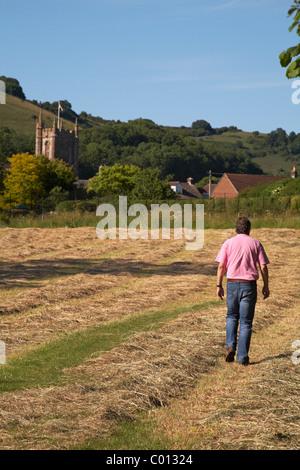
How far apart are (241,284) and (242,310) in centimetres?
37

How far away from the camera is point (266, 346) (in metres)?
9.89

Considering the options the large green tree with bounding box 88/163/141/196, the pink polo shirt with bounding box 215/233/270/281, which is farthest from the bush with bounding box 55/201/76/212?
the large green tree with bounding box 88/163/141/196

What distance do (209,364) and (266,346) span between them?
158 cm

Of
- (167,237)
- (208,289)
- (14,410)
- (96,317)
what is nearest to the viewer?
(14,410)

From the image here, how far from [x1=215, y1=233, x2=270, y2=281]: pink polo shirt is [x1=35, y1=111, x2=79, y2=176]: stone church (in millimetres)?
158114

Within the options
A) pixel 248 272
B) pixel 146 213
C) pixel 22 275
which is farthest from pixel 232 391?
pixel 146 213

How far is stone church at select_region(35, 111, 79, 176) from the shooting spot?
6511 inches

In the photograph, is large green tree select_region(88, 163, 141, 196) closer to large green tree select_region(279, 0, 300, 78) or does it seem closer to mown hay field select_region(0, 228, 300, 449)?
mown hay field select_region(0, 228, 300, 449)

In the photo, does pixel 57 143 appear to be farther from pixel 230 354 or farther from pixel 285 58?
pixel 285 58

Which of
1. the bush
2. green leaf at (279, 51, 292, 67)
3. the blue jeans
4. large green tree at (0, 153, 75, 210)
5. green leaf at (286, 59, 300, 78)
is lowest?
the blue jeans

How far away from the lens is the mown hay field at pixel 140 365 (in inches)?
236

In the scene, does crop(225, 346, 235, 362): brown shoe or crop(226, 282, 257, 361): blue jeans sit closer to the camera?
crop(226, 282, 257, 361): blue jeans

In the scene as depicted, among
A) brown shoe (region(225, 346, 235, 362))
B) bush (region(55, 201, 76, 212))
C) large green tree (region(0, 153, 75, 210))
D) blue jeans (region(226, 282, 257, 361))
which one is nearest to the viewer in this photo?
blue jeans (region(226, 282, 257, 361))

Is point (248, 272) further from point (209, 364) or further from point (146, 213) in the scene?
point (146, 213)
